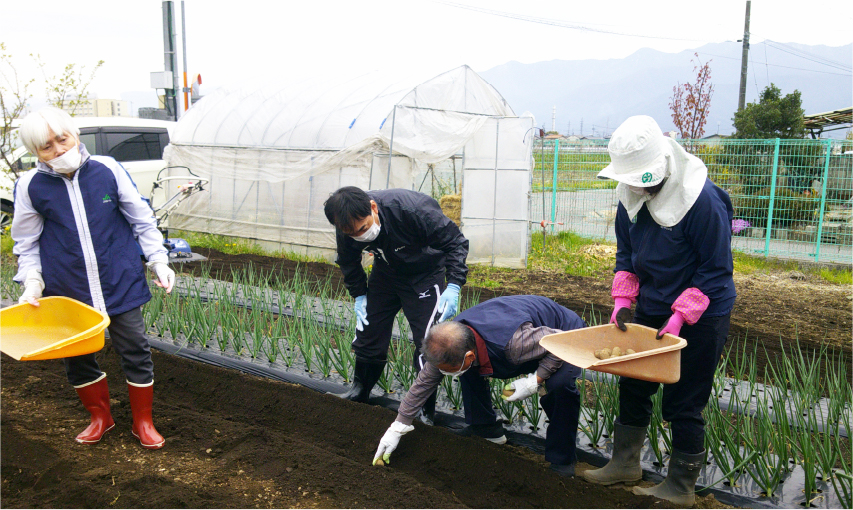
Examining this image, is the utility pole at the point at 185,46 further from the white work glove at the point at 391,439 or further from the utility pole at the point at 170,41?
the white work glove at the point at 391,439

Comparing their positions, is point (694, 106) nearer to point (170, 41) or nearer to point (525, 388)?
point (170, 41)

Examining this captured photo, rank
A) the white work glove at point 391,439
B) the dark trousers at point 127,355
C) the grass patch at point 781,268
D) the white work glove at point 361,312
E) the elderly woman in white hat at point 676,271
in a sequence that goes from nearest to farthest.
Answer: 1. the elderly woman in white hat at point 676,271
2. the white work glove at point 391,439
3. the dark trousers at point 127,355
4. the white work glove at point 361,312
5. the grass patch at point 781,268

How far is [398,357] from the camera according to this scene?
10.6ft

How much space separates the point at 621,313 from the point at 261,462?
1.58 m

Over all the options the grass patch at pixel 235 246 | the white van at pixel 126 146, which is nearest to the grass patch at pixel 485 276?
the grass patch at pixel 235 246

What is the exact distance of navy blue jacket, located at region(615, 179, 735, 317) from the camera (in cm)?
213

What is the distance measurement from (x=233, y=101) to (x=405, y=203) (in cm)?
765

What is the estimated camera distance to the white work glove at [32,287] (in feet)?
8.20

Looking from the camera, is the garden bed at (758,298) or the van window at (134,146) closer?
the garden bed at (758,298)

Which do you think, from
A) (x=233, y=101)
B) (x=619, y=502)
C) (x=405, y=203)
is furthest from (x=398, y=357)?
(x=233, y=101)

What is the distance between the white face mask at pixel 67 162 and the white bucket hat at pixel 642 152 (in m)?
2.02

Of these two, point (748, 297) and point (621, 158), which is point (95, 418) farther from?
point (748, 297)

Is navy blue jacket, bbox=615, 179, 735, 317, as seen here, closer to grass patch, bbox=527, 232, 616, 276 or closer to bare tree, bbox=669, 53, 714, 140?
grass patch, bbox=527, 232, 616, 276

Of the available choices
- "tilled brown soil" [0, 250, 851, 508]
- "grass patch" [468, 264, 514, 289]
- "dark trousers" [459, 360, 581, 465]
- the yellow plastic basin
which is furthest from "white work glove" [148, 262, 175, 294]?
"grass patch" [468, 264, 514, 289]
